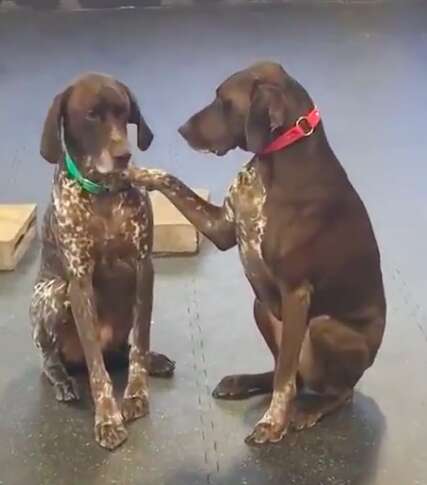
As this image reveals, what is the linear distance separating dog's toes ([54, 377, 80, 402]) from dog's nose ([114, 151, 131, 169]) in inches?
25.6

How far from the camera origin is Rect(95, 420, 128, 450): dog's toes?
9.00 feet

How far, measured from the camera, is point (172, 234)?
384cm

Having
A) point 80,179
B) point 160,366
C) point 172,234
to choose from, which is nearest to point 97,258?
point 80,179

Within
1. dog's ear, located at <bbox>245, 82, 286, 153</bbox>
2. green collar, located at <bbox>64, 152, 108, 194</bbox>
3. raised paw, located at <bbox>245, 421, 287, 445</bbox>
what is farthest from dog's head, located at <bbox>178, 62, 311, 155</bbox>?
raised paw, located at <bbox>245, 421, 287, 445</bbox>

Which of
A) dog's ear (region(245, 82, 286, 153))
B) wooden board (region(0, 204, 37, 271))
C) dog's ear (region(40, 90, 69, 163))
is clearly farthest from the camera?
A: wooden board (region(0, 204, 37, 271))

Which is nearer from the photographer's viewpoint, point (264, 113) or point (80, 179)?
point (264, 113)

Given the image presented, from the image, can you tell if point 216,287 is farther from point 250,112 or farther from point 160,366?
point 250,112

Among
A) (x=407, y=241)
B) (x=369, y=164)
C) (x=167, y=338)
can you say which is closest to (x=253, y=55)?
(x=369, y=164)

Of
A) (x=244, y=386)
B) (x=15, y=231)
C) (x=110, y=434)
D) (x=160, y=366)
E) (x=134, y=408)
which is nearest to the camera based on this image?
(x=110, y=434)

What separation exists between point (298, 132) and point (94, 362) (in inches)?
29.8

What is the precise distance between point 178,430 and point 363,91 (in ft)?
11.4

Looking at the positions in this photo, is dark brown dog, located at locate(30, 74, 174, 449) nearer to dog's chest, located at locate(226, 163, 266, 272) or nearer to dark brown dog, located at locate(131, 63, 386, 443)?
dark brown dog, located at locate(131, 63, 386, 443)

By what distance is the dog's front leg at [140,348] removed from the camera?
2.84 m

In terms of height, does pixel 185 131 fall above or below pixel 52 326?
above
